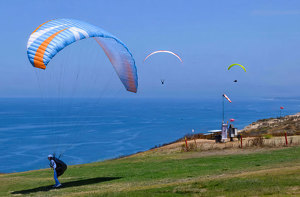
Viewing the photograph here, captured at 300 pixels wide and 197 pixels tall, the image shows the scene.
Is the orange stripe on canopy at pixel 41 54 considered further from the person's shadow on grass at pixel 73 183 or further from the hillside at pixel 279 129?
the hillside at pixel 279 129

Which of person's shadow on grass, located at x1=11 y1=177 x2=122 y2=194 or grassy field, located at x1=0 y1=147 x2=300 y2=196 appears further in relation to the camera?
person's shadow on grass, located at x1=11 y1=177 x2=122 y2=194

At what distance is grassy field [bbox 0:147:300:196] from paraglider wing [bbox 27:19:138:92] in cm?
453

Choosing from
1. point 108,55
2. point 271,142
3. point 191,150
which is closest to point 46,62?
point 108,55

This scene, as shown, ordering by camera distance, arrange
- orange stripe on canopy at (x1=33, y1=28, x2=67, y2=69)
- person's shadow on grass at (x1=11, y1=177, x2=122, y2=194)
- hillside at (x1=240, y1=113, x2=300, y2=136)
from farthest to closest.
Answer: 1. hillside at (x1=240, y1=113, x2=300, y2=136)
2. person's shadow on grass at (x1=11, y1=177, x2=122, y2=194)
3. orange stripe on canopy at (x1=33, y1=28, x2=67, y2=69)

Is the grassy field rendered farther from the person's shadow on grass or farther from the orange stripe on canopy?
the orange stripe on canopy

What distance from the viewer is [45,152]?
73.0 metres

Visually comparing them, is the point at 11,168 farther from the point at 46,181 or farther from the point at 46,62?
the point at 46,62

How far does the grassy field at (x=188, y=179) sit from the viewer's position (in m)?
12.8

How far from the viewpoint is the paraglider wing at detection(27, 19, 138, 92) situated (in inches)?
614

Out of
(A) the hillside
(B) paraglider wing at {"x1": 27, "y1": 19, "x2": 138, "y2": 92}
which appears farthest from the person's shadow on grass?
(A) the hillside

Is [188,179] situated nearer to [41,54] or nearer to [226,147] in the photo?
[41,54]

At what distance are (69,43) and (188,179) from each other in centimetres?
741

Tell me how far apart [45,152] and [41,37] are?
60.0 m

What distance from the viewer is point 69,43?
52.5 ft
